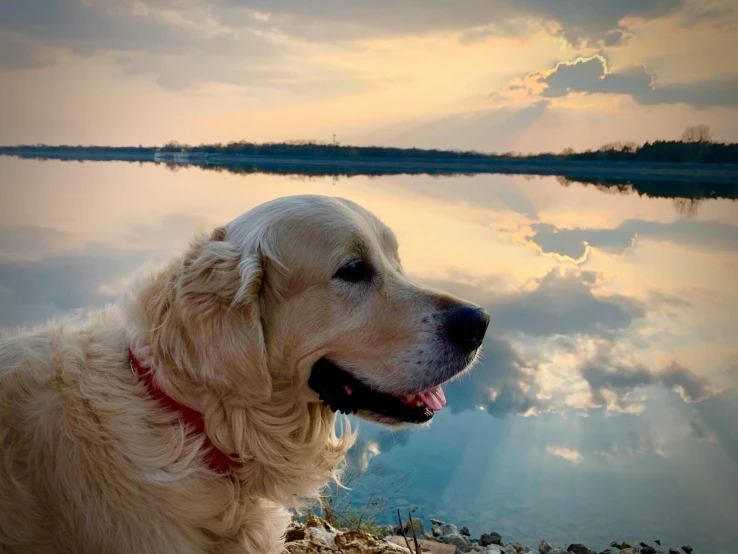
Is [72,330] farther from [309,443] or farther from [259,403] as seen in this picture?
[309,443]

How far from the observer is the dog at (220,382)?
102 inches

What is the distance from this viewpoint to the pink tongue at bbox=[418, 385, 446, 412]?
2979 mm

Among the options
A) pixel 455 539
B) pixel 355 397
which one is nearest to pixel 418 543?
pixel 455 539

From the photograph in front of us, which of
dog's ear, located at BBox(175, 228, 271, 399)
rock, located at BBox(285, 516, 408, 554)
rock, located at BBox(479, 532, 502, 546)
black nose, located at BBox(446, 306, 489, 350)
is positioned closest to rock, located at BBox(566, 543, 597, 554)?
rock, located at BBox(479, 532, 502, 546)

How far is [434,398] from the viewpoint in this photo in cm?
301

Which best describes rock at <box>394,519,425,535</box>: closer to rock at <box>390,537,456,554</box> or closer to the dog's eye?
rock at <box>390,537,456,554</box>

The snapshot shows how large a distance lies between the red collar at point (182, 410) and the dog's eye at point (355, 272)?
89 cm

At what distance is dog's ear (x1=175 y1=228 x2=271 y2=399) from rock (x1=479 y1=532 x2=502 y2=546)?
3.71 meters

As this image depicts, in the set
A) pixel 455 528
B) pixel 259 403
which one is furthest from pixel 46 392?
pixel 455 528

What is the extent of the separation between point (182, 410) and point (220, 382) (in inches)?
8.9

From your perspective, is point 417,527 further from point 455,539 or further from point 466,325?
point 466,325

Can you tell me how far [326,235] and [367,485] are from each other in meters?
3.25

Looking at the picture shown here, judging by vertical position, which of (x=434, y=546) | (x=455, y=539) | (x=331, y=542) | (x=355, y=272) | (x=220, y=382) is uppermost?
(x=355, y=272)

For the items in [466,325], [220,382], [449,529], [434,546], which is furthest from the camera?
[449,529]
